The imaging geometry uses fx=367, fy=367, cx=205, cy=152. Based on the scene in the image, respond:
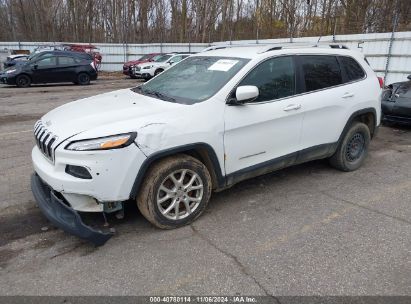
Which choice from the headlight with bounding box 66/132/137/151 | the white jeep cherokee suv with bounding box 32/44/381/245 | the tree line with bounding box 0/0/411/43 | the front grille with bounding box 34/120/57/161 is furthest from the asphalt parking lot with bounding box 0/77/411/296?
the tree line with bounding box 0/0/411/43

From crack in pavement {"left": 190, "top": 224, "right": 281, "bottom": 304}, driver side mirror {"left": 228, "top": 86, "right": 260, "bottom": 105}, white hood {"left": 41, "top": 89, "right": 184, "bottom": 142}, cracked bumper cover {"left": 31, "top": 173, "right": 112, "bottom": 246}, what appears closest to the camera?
crack in pavement {"left": 190, "top": 224, "right": 281, "bottom": 304}

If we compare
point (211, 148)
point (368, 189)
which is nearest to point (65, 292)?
point (211, 148)

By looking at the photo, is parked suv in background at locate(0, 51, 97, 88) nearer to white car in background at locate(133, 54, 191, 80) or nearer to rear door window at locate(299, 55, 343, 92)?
white car in background at locate(133, 54, 191, 80)

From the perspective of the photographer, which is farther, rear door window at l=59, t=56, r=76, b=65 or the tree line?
the tree line

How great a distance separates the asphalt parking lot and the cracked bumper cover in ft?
0.59

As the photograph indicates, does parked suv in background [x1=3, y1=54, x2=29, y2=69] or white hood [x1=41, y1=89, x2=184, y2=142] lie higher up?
white hood [x1=41, y1=89, x2=184, y2=142]

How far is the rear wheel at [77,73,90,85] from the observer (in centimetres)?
1839

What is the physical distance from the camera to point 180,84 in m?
4.27

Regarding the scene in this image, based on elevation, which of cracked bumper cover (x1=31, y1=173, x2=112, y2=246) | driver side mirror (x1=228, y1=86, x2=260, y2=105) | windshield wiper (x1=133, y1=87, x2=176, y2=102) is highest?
driver side mirror (x1=228, y1=86, x2=260, y2=105)

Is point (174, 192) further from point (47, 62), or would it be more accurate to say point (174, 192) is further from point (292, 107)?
point (47, 62)

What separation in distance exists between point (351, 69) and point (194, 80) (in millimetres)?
2305

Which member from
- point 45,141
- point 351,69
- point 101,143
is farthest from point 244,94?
point 351,69

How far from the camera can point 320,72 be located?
15.3 ft

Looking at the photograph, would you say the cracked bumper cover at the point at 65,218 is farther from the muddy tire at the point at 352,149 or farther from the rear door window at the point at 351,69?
the rear door window at the point at 351,69
